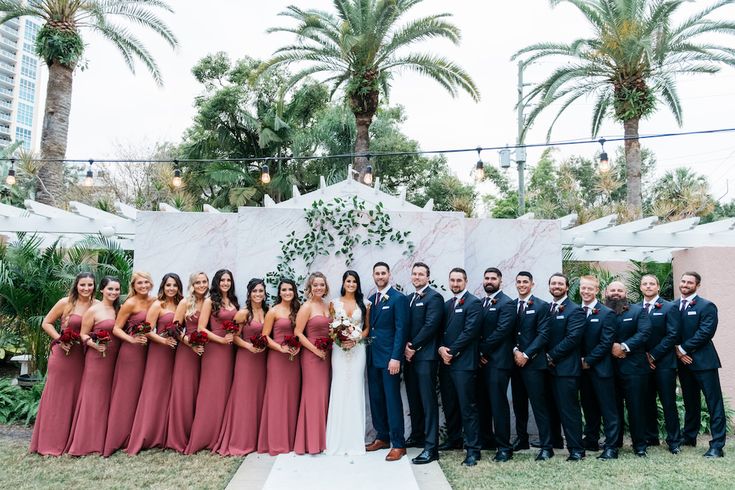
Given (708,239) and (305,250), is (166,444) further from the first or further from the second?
(708,239)

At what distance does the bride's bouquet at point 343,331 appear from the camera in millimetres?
5820

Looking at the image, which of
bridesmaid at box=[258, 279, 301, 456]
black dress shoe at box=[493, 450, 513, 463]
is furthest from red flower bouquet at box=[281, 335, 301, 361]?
black dress shoe at box=[493, 450, 513, 463]

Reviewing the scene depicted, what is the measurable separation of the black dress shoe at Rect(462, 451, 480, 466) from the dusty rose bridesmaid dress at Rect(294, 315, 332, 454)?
1.54 meters

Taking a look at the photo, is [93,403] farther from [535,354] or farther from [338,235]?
[535,354]

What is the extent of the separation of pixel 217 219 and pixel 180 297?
4.77 ft

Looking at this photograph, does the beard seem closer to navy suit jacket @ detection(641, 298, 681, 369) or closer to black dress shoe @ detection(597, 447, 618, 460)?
navy suit jacket @ detection(641, 298, 681, 369)

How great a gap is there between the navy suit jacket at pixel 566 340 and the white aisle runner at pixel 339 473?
1939 mm

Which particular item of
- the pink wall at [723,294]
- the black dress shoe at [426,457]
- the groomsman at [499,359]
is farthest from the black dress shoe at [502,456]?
the pink wall at [723,294]

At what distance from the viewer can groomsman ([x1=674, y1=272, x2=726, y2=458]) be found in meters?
5.99

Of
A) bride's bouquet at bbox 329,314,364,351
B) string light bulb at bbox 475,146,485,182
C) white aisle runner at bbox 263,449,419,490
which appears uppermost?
string light bulb at bbox 475,146,485,182

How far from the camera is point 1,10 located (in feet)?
44.2

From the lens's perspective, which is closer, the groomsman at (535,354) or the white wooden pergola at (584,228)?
the groomsman at (535,354)

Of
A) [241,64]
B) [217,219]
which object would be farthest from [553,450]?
[241,64]

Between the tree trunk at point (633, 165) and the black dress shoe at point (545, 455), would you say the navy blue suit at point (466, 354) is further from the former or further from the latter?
the tree trunk at point (633, 165)
